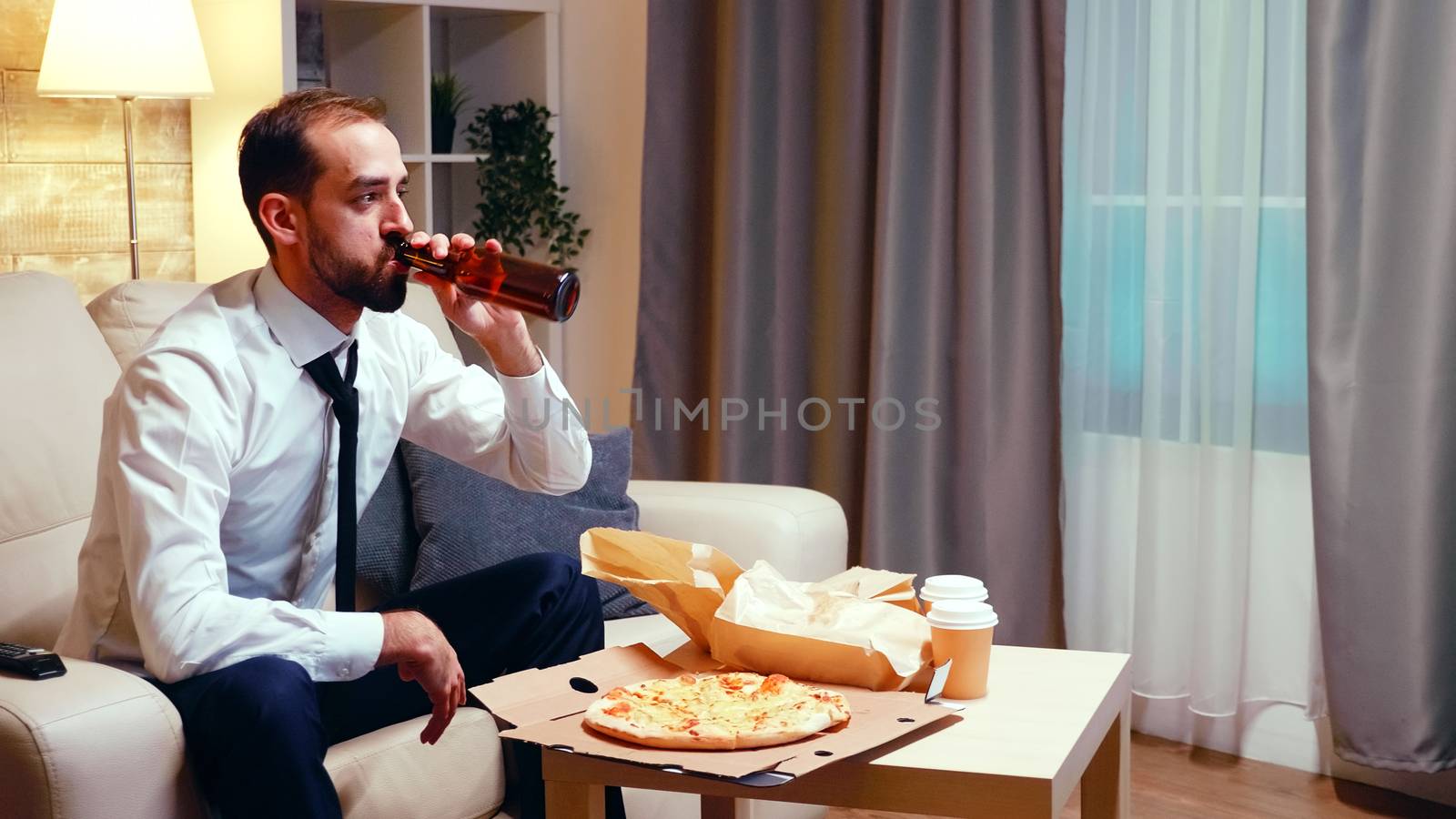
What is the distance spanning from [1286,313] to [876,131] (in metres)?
0.88

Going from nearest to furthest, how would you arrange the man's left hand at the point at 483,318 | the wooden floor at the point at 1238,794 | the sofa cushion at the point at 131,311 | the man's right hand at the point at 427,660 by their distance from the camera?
the man's right hand at the point at 427,660 → the man's left hand at the point at 483,318 → the sofa cushion at the point at 131,311 → the wooden floor at the point at 1238,794

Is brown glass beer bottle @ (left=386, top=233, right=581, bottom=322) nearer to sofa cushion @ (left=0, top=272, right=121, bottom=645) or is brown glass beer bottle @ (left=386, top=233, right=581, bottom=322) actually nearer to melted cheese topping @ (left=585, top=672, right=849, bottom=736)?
melted cheese topping @ (left=585, top=672, right=849, bottom=736)

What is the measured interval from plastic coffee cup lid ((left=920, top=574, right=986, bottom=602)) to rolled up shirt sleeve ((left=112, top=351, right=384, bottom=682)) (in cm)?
55

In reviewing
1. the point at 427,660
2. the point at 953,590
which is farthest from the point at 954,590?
the point at 427,660

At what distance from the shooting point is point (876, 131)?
294 cm

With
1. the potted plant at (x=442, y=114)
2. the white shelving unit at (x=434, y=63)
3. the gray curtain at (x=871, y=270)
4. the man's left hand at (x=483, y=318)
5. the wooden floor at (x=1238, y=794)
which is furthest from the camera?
the potted plant at (x=442, y=114)

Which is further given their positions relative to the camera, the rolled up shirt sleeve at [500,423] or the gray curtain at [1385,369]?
the gray curtain at [1385,369]

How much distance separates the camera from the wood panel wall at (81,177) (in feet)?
9.08

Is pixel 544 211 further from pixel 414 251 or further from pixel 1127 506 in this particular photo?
pixel 414 251

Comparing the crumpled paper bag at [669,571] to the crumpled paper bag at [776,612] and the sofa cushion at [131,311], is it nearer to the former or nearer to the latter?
the crumpled paper bag at [776,612]

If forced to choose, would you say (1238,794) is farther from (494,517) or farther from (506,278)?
(506,278)

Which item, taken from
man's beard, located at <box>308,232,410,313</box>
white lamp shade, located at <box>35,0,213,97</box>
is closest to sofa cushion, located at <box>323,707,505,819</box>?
man's beard, located at <box>308,232,410,313</box>

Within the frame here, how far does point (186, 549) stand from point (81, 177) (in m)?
1.77

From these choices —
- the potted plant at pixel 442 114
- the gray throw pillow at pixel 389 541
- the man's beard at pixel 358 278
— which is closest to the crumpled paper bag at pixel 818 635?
the man's beard at pixel 358 278
